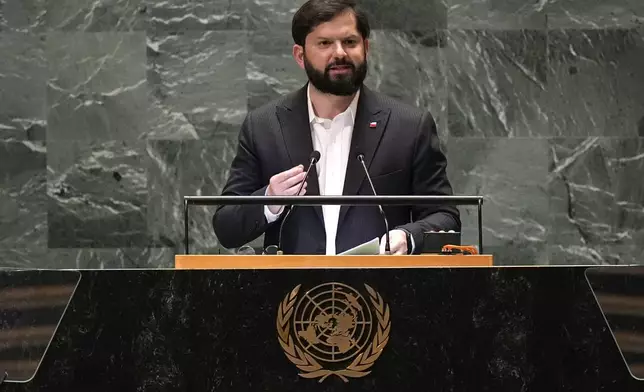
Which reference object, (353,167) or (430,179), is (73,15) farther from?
(430,179)

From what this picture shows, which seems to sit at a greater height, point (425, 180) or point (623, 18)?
point (623, 18)

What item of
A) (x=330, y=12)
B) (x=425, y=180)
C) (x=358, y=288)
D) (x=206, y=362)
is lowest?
(x=206, y=362)

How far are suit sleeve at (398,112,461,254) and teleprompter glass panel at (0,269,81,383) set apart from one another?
5.54 feet

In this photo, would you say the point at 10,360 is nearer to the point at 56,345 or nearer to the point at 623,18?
the point at 56,345

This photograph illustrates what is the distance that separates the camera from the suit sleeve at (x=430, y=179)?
375 centimetres

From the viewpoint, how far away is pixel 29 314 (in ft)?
7.68

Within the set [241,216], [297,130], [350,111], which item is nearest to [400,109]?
[350,111]

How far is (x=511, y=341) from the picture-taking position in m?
2.33

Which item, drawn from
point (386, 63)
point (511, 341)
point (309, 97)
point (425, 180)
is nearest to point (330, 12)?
point (309, 97)

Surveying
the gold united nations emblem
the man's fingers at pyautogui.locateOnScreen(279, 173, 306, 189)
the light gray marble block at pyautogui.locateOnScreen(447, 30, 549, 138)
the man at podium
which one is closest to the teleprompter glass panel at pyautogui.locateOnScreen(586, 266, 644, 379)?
the gold united nations emblem

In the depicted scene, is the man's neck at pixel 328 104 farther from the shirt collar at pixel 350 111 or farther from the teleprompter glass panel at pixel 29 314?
the teleprompter glass panel at pixel 29 314

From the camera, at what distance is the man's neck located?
13.7ft

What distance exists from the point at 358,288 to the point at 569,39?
3.78 meters

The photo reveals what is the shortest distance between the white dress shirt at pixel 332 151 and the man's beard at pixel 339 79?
4.8 inches
